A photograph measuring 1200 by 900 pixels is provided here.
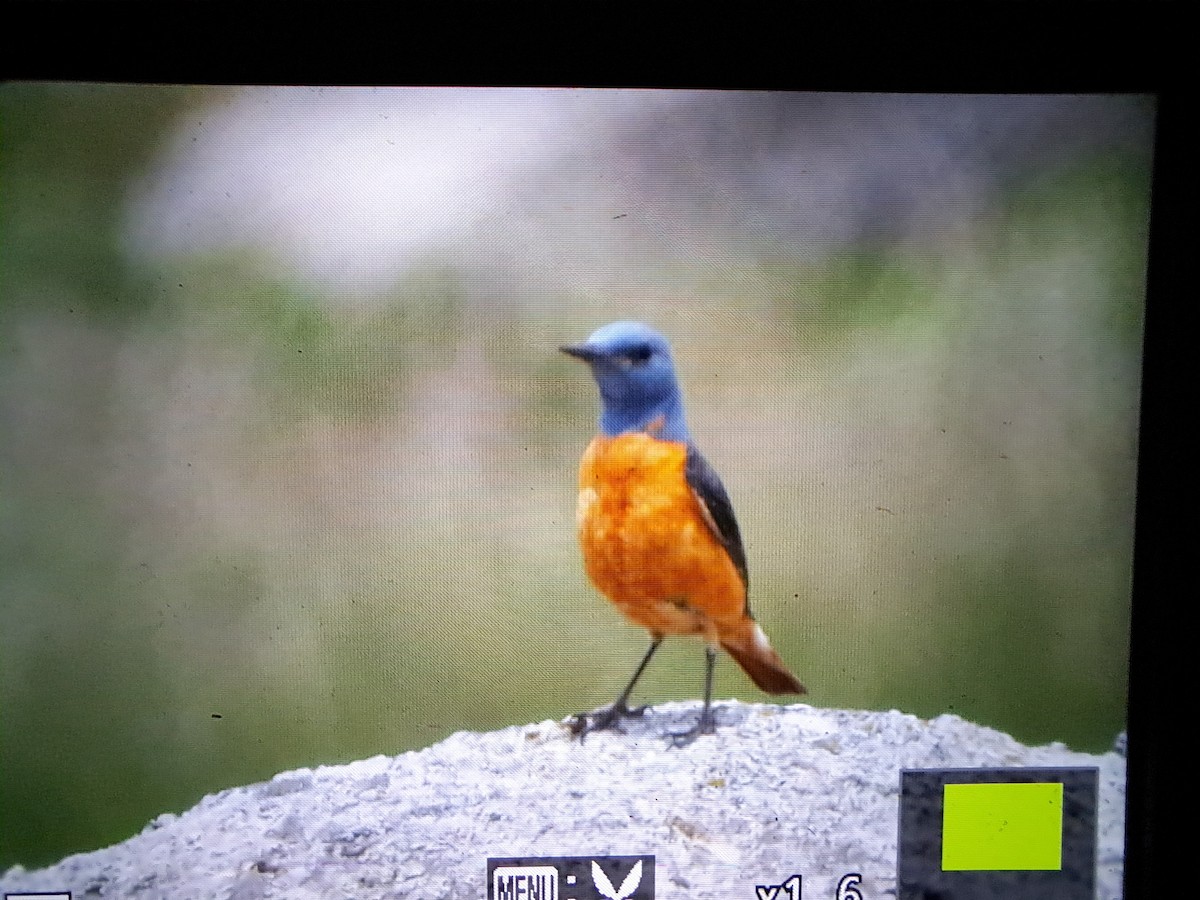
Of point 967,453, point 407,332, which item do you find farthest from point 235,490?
point 967,453

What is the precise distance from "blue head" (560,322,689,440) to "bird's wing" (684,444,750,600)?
37 millimetres

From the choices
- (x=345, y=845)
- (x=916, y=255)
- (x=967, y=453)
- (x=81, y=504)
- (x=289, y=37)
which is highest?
(x=289, y=37)

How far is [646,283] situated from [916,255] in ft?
1.13

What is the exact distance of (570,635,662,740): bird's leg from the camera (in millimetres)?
1063

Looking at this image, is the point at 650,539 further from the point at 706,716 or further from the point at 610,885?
the point at 610,885

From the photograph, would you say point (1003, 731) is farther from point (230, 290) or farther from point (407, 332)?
point (230, 290)

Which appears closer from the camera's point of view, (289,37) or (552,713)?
(289,37)

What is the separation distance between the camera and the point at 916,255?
1.05 metres
